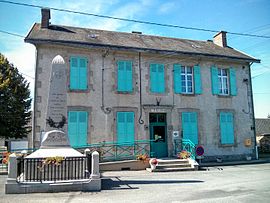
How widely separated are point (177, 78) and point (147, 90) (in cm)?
193

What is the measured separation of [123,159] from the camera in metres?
12.4

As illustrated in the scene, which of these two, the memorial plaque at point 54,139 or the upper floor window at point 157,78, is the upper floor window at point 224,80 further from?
the memorial plaque at point 54,139

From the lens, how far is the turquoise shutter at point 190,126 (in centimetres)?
1390

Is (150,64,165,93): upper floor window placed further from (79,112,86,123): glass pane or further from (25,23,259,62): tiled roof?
(79,112,86,123): glass pane

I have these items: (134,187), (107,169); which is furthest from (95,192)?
(107,169)

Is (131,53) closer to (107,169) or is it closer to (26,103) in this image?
(107,169)

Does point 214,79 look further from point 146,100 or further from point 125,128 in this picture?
point 125,128

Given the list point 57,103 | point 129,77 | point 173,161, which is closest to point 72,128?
point 57,103

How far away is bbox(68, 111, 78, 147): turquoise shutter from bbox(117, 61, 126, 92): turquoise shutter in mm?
2642

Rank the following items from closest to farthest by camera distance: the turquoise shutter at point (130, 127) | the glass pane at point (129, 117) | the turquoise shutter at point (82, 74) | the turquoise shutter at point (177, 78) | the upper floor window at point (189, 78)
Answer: the turquoise shutter at point (82, 74)
the turquoise shutter at point (130, 127)
the glass pane at point (129, 117)
the turquoise shutter at point (177, 78)
the upper floor window at point (189, 78)

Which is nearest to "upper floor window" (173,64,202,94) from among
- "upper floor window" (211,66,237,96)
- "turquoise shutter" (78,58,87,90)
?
"upper floor window" (211,66,237,96)

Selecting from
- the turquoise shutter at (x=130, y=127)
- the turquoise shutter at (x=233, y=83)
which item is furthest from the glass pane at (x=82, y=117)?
the turquoise shutter at (x=233, y=83)

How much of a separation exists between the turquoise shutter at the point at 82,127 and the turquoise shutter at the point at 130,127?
208 centimetres

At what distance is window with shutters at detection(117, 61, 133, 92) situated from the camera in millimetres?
13211
